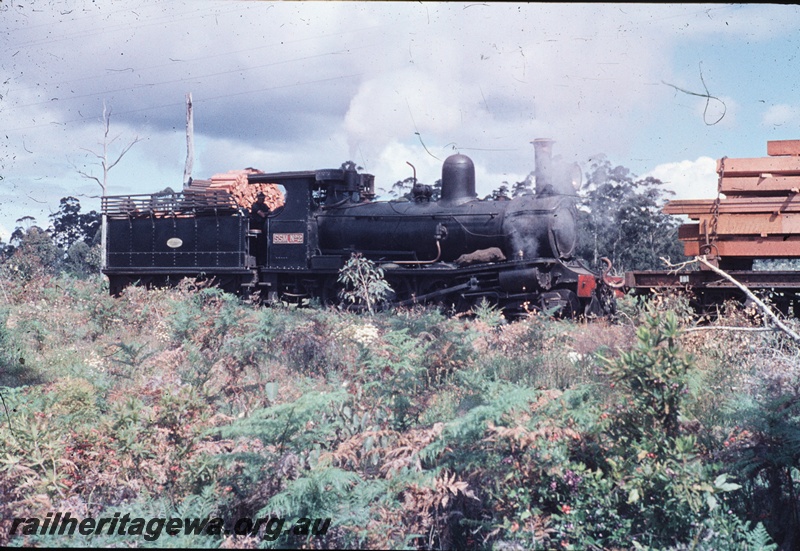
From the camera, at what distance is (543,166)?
Answer: 12188 millimetres

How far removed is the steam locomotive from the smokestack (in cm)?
2

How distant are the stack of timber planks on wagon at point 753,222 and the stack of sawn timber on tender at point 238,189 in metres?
8.73

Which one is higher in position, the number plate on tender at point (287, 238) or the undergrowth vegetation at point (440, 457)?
the number plate on tender at point (287, 238)

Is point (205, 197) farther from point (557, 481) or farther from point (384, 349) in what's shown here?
point (557, 481)

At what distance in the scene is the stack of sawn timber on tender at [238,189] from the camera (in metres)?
14.3

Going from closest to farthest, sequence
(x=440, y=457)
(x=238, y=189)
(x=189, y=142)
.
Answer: (x=440, y=457)
(x=238, y=189)
(x=189, y=142)

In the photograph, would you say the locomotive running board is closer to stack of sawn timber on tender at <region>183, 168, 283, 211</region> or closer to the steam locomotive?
the steam locomotive

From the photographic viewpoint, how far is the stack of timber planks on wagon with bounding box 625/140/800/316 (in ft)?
26.3

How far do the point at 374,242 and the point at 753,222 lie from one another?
6798 mm

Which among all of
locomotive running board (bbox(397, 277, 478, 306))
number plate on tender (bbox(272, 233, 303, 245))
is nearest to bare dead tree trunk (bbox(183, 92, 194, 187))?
number plate on tender (bbox(272, 233, 303, 245))

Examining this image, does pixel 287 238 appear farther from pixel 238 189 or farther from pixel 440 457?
pixel 440 457

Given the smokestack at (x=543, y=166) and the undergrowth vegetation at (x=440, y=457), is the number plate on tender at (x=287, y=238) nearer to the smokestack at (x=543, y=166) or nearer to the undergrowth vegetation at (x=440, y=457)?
the smokestack at (x=543, y=166)

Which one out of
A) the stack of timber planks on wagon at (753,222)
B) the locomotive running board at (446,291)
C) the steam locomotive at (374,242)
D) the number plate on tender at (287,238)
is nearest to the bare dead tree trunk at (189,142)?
the steam locomotive at (374,242)

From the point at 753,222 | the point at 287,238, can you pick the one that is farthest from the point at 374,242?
the point at 753,222
